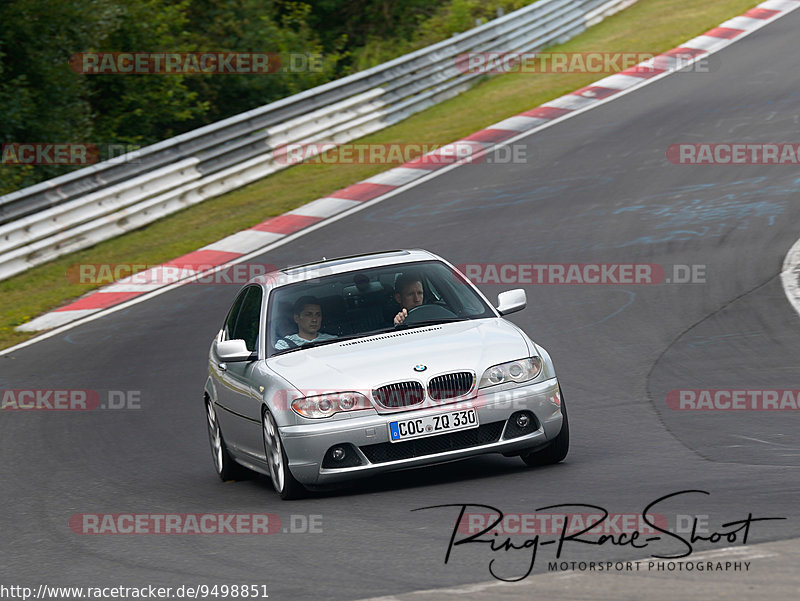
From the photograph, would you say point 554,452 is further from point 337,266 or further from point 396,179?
point 396,179

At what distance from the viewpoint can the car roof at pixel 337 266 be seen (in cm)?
873

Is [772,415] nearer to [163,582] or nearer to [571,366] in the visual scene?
[571,366]

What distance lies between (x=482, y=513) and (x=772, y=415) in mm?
3048

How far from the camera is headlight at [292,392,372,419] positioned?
732cm

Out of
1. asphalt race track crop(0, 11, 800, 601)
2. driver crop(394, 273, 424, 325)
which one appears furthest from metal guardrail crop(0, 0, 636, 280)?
driver crop(394, 273, 424, 325)

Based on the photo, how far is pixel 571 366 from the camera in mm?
10750

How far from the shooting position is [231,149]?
20.6 meters

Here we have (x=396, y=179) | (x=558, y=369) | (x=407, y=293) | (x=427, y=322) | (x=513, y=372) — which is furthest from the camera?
(x=396, y=179)

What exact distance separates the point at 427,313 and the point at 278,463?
58.8 inches

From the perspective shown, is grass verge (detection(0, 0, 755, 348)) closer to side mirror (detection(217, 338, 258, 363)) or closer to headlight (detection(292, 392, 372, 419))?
side mirror (detection(217, 338, 258, 363))

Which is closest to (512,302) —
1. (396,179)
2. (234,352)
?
(234,352)

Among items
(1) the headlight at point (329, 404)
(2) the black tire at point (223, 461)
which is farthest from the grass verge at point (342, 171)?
(1) the headlight at point (329, 404)

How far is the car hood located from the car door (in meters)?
0.30

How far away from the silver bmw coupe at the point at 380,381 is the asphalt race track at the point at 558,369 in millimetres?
242
